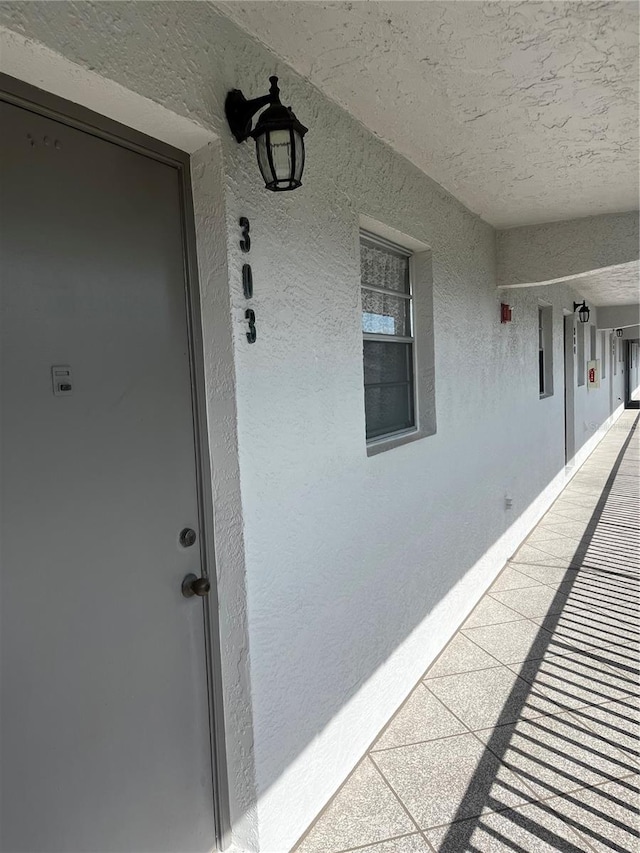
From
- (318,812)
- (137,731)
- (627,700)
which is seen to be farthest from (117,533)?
(627,700)

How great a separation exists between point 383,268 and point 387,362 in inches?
21.6

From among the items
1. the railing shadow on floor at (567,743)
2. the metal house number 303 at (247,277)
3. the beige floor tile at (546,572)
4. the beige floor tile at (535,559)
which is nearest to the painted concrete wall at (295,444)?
the metal house number 303 at (247,277)

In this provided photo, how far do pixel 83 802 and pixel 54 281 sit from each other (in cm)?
144

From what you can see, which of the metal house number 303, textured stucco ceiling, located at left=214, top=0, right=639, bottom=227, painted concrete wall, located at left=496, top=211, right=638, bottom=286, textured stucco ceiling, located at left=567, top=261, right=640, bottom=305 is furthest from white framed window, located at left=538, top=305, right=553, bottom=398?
the metal house number 303

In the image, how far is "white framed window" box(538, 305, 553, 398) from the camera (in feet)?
23.1

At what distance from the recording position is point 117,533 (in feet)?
5.23

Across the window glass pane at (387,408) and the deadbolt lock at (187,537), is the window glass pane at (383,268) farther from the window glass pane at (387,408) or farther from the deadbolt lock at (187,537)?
the deadbolt lock at (187,537)

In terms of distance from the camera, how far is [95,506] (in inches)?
60.2

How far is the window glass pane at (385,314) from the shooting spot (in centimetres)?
301

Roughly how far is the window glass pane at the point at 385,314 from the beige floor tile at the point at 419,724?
83.1 inches

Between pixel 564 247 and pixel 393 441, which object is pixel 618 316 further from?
pixel 393 441

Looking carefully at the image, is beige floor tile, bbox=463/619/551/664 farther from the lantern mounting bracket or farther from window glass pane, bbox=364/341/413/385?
the lantern mounting bracket

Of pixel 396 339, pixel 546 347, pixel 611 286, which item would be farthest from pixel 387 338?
pixel 611 286

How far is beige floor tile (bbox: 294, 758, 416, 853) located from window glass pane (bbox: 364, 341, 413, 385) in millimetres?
1956
